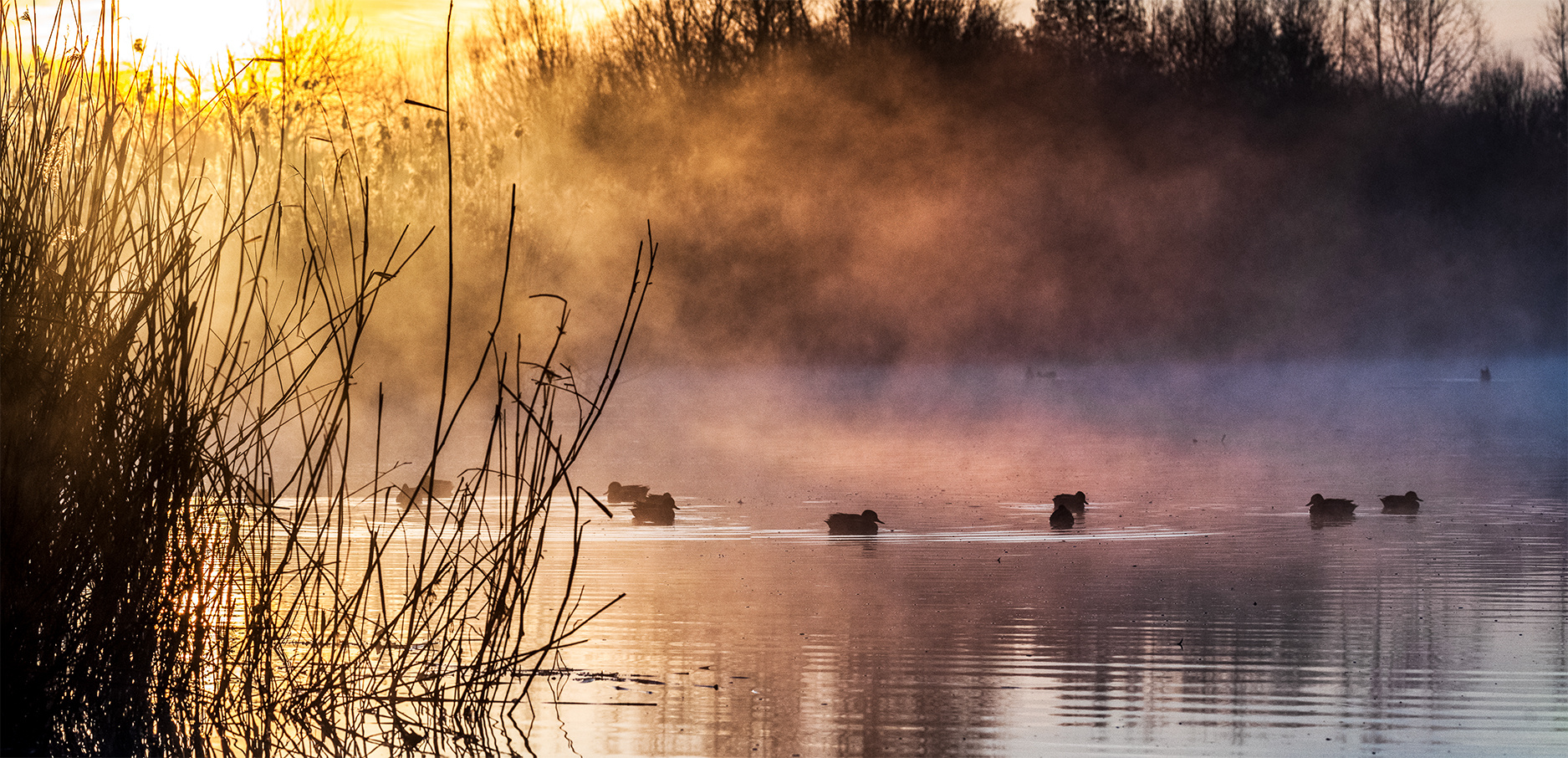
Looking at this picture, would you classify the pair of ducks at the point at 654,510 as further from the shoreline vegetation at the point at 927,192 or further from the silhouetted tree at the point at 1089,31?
the silhouetted tree at the point at 1089,31

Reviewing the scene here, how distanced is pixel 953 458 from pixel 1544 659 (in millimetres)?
7111

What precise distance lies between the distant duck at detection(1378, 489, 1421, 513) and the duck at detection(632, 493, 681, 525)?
3.35 metres

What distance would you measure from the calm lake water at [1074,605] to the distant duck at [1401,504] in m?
0.10

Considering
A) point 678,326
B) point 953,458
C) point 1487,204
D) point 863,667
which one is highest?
point 1487,204

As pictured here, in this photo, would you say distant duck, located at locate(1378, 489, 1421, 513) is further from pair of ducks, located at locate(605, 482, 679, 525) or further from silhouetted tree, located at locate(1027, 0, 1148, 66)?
silhouetted tree, located at locate(1027, 0, 1148, 66)

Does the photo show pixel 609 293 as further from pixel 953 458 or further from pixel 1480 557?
pixel 1480 557

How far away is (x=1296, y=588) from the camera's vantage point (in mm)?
5633

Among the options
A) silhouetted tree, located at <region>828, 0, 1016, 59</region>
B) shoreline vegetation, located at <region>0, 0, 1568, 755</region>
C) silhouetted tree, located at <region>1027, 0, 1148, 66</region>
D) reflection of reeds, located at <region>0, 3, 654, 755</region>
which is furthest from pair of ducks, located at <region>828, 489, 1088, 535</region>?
silhouetted tree, located at <region>1027, 0, 1148, 66</region>

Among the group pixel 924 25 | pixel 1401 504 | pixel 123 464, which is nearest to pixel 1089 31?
pixel 924 25

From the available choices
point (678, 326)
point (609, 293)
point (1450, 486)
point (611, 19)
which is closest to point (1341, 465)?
point (1450, 486)

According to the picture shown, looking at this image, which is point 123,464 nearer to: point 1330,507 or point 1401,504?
point 1330,507

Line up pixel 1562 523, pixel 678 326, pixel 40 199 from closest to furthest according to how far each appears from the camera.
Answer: pixel 40 199, pixel 1562 523, pixel 678 326

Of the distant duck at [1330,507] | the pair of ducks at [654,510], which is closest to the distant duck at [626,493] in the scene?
the pair of ducks at [654,510]

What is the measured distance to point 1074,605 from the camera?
5.23 metres
